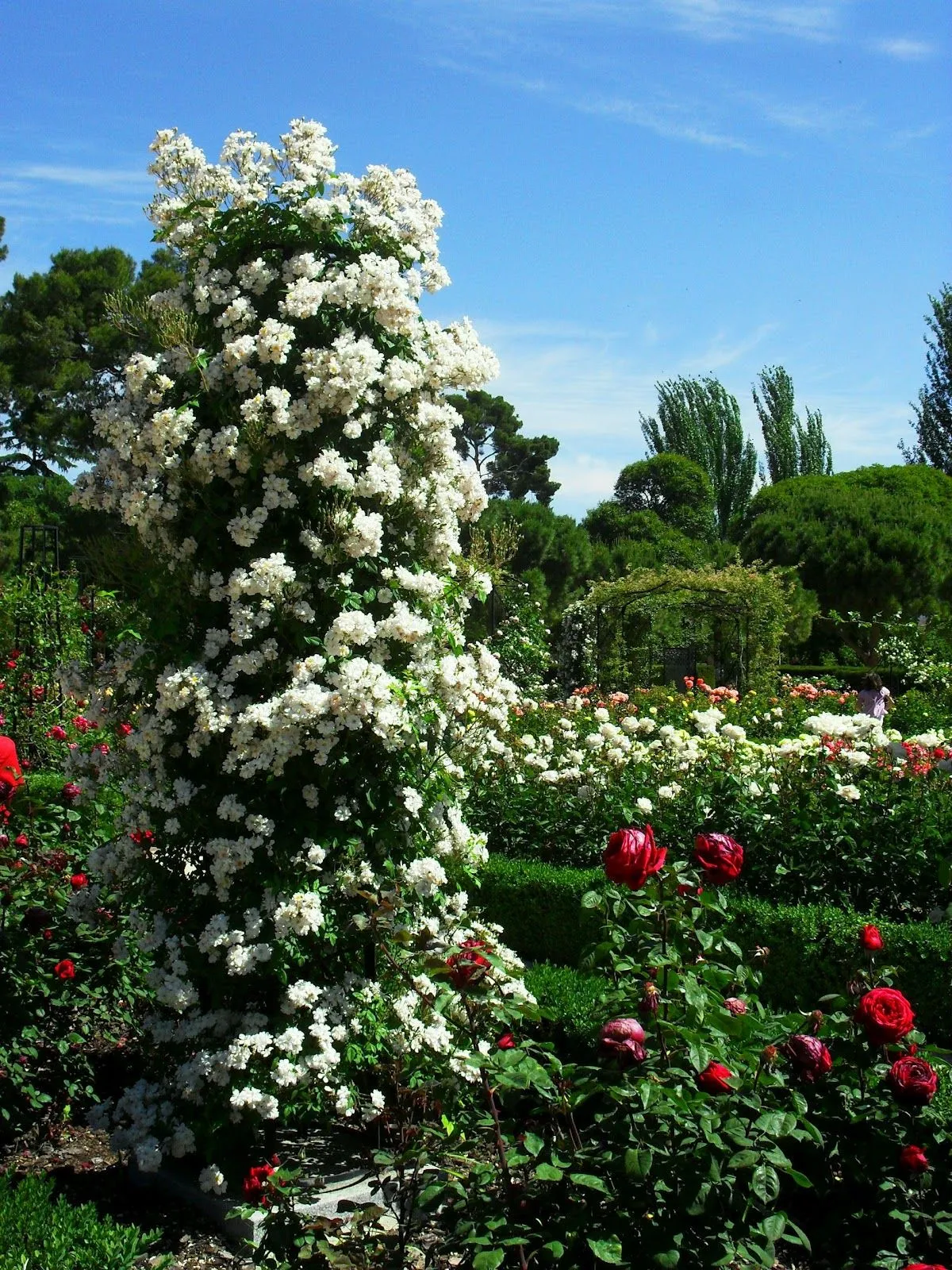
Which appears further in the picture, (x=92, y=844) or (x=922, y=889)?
(x=922, y=889)

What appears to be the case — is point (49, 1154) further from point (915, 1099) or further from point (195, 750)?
point (915, 1099)

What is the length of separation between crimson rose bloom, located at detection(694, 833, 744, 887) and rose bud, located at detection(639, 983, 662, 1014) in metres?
0.27

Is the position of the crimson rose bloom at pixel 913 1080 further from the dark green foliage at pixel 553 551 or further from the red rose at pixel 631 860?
the dark green foliage at pixel 553 551

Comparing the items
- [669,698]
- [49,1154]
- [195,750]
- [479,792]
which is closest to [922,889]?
[479,792]

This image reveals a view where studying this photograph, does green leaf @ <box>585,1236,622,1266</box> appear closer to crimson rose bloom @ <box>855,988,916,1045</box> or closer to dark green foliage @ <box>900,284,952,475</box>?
crimson rose bloom @ <box>855,988,916,1045</box>

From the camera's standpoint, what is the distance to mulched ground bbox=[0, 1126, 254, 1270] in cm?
279

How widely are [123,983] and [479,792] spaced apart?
8.14 feet

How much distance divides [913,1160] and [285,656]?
2000 millimetres

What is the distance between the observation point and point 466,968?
2250 millimetres

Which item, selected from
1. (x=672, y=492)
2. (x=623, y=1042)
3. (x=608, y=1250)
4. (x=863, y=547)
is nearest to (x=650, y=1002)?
A: (x=623, y=1042)

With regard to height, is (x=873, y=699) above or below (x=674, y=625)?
below

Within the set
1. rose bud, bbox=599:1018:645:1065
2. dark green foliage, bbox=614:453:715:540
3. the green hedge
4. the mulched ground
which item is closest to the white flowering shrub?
the mulched ground

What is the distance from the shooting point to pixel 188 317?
339 cm

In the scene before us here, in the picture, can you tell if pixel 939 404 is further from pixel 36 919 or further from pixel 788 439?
pixel 36 919
